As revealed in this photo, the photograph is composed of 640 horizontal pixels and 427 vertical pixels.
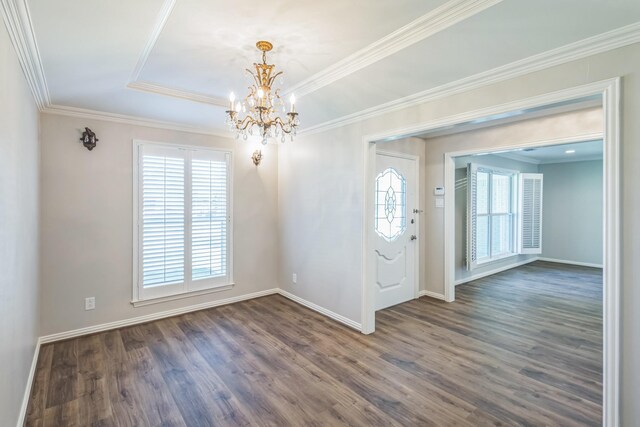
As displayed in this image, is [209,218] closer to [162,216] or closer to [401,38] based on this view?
[162,216]

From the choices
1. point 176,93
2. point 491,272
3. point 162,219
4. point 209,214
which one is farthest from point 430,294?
point 176,93

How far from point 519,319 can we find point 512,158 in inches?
161

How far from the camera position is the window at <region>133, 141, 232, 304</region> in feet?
12.5

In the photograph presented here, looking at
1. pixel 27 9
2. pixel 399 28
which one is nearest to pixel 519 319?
pixel 399 28

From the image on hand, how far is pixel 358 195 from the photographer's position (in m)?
3.60

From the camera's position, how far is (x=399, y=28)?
198 cm

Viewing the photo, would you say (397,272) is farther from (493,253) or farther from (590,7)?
(590,7)

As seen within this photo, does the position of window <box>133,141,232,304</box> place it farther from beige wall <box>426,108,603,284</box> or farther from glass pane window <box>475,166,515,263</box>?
glass pane window <box>475,166,515,263</box>

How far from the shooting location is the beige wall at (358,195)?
1819 millimetres

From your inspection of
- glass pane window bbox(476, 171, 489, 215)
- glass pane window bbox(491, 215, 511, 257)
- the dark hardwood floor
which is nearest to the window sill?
the dark hardwood floor

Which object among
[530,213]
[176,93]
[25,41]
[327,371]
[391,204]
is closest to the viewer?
[25,41]

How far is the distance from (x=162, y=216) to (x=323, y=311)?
A: 7.92 ft

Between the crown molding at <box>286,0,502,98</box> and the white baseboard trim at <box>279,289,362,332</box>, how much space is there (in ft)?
8.65

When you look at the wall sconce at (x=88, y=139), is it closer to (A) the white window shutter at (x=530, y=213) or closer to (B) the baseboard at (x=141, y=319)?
(B) the baseboard at (x=141, y=319)
